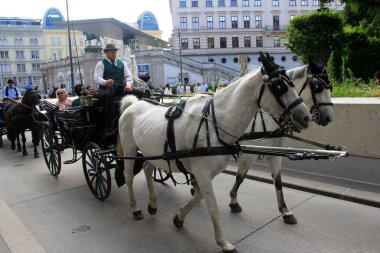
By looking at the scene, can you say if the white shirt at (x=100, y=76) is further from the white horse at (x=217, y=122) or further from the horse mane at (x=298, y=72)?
the horse mane at (x=298, y=72)

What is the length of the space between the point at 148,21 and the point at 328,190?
8618cm

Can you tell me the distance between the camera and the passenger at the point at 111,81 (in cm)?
580

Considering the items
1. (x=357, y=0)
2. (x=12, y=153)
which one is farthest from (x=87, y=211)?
(x=357, y=0)

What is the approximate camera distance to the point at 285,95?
10.3 feet

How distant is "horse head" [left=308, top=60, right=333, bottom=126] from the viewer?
4082 millimetres

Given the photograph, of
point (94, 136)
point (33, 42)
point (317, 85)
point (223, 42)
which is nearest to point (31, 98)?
point (94, 136)

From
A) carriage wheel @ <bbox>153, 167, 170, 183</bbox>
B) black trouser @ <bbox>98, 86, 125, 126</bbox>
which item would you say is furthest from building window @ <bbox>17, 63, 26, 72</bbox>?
black trouser @ <bbox>98, 86, 125, 126</bbox>

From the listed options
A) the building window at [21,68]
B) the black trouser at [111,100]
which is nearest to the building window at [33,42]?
the building window at [21,68]

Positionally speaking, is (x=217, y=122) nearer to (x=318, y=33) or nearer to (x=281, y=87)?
(x=281, y=87)

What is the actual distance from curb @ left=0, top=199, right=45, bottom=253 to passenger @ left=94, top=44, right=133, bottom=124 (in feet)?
7.08

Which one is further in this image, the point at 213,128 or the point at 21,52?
the point at 21,52

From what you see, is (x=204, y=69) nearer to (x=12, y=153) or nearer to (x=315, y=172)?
(x=12, y=153)

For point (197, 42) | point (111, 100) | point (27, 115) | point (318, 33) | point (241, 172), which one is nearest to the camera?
point (241, 172)

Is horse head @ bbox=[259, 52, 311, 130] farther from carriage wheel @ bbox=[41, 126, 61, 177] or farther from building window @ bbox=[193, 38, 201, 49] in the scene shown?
building window @ bbox=[193, 38, 201, 49]
